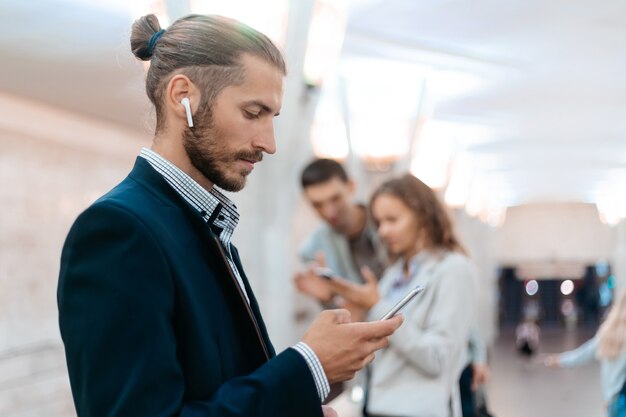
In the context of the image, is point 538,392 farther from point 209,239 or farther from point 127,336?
point 127,336

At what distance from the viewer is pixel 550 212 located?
33500mm

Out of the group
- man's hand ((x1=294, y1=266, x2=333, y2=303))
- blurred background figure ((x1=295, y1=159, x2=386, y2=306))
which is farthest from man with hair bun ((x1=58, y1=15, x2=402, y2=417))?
blurred background figure ((x1=295, y1=159, x2=386, y2=306))

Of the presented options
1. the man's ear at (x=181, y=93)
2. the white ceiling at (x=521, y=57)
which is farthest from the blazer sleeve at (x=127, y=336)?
the white ceiling at (x=521, y=57)

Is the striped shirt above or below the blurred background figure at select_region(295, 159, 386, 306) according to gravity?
above

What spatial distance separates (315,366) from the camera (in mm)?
1344

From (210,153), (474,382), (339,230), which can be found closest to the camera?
(210,153)

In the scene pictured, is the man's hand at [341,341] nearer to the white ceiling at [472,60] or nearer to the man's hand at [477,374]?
the white ceiling at [472,60]

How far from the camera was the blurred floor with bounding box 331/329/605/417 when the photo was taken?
10188mm

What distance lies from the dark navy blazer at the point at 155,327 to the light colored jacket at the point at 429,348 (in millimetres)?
1602

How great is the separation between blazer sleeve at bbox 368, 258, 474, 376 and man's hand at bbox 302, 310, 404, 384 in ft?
4.93

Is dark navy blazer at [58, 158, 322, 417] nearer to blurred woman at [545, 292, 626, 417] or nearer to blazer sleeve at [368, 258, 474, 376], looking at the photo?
blazer sleeve at [368, 258, 474, 376]

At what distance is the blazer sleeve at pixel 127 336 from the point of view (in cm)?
122

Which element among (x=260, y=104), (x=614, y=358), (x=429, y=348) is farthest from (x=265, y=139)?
(x=614, y=358)

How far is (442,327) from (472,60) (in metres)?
7.52
